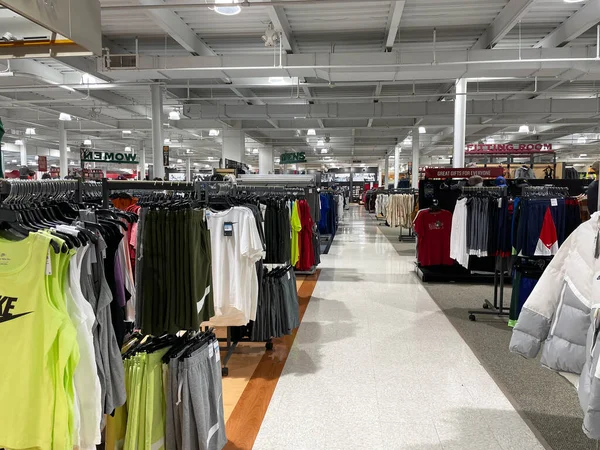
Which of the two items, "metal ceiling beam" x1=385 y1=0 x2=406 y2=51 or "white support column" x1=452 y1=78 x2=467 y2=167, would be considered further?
"white support column" x1=452 y1=78 x2=467 y2=167

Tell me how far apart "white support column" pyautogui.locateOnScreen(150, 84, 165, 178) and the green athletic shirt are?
10679 millimetres

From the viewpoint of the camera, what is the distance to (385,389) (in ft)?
12.4

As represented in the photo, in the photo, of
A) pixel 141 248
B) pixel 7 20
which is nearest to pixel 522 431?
pixel 141 248

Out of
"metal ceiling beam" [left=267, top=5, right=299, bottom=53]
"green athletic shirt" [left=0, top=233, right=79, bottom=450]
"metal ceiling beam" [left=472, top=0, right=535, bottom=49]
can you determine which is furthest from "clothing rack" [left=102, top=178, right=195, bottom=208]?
"metal ceiling beam" [left=472, top=0, right=535, bottom=49]

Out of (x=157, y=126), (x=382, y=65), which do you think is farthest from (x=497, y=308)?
(x=157, y=126)

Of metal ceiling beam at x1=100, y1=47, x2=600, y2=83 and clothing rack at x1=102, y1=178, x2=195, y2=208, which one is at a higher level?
metal ceiling beam at x1=100, y1=47, x2=600, y2=83

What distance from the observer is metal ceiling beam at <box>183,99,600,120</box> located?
13.8 m

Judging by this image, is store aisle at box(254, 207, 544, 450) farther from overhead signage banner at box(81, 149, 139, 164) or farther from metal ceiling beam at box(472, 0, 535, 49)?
overhead signage banner at box(81, 149, 139, 164)

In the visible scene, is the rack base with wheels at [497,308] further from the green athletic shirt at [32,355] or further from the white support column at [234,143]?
the white support column at [234,143]

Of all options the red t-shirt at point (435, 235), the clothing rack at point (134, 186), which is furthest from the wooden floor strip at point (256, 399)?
the red t-shirt at point (435, 235)

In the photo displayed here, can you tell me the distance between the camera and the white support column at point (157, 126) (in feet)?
38.9

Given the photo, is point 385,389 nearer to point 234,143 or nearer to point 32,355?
point 32,355

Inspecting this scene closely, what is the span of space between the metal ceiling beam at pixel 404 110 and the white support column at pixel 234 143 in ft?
10.2

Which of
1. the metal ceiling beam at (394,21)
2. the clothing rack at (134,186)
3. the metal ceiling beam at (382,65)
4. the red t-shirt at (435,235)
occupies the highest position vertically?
the metal ceiling beam at (394,21)
